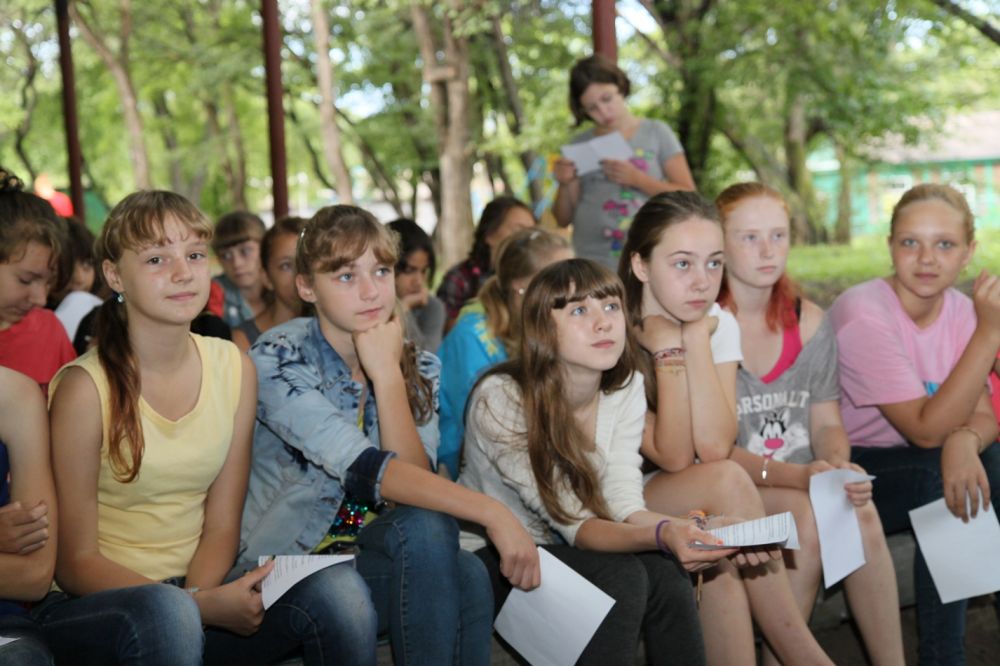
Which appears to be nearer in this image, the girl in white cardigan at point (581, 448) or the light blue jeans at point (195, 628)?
→ the light blue jeans at point (195, 628)

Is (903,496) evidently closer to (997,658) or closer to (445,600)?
(997,658)

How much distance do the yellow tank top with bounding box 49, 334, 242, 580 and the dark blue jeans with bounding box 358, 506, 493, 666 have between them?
405mm

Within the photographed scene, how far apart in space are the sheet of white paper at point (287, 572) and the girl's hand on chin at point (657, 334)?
108cm

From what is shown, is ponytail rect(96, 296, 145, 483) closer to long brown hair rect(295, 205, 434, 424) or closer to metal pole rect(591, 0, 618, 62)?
long brown hair rect(295, 205, 434, 424)

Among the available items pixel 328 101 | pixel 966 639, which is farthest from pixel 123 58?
pixel 966 639

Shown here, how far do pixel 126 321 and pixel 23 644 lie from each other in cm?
73

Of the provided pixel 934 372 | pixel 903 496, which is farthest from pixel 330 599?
pixel 934 372

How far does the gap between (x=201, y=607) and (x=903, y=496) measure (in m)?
2.00

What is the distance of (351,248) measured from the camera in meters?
2.49

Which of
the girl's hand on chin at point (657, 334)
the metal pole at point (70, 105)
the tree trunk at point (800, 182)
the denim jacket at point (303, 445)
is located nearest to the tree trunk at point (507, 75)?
the tree trunk at point (800, 182)

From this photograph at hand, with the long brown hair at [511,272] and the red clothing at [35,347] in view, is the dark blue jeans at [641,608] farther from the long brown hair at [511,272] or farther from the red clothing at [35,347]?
the red clothing at [35,347]

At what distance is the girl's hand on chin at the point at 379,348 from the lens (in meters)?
2.45

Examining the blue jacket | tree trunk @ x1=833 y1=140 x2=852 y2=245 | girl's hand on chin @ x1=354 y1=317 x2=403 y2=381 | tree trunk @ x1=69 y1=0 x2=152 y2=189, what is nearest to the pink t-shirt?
the blue jacket

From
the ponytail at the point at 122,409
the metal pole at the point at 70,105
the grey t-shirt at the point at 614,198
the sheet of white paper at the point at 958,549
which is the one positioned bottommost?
the sheet of white paper at the point at 958,549
